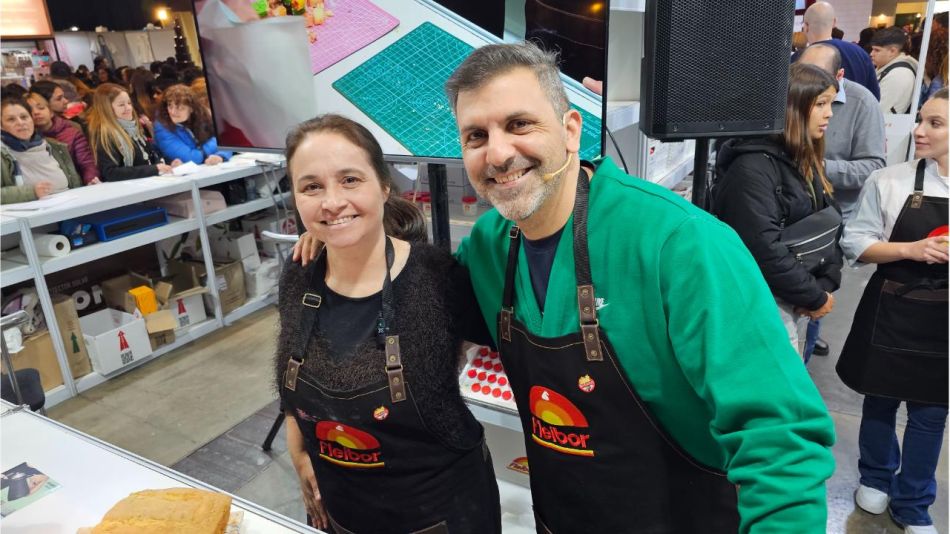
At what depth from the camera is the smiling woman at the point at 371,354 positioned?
1332 mm

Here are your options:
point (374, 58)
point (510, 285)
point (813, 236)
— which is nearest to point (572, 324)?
point (510, 285)

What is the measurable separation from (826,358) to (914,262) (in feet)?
5.96

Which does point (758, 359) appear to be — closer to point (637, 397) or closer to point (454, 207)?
point (637, 397)

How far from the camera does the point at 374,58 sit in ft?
6.64

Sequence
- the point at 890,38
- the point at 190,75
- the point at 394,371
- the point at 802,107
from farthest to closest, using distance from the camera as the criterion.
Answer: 1. the point at 190,75
2. the point at 890,38
3. the point at 802,107
4. the point at 394,371

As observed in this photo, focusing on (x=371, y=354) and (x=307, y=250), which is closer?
(x=371, y=354)

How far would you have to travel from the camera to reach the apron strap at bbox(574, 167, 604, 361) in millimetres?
1077

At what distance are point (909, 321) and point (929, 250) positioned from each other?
0.28 metres

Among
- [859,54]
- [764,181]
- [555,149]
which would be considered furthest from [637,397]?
[859,54]

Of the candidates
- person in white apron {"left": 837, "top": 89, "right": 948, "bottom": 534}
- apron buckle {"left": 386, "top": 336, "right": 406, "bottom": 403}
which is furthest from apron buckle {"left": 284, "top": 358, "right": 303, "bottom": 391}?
person in white apron {"left": 837, "top": 89, "right": 948, "bottom": 534}

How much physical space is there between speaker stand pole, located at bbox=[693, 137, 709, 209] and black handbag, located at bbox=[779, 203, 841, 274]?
2.10 ft

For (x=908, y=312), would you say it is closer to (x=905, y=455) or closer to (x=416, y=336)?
(x=905, y=455)

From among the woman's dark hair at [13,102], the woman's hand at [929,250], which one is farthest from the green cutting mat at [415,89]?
the woman's dark hair at [13,102]

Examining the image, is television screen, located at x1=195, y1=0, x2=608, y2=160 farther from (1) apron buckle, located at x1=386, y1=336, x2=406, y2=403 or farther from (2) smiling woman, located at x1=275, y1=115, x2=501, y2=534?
(1) apron buckle, located at x1=386, y1=336, x2=406, y2=403
